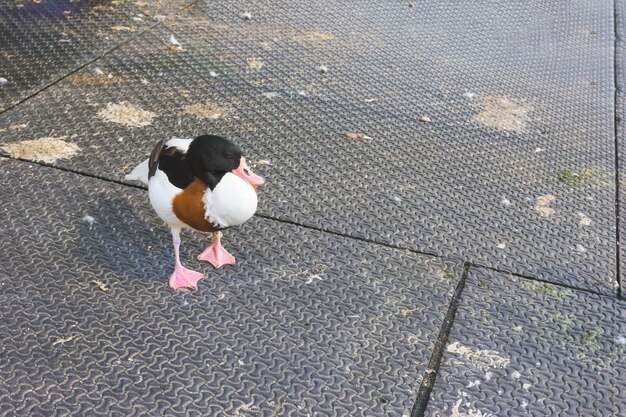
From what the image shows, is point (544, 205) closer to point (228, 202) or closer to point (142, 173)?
point (228, 202)

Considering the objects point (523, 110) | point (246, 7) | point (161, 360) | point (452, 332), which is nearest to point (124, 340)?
point (161, 360)

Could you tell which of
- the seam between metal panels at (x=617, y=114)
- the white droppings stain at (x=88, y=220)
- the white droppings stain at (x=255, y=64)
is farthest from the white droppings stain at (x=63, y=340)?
the white droppings stain at (x=255, y=64)

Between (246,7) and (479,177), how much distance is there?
238 centimetres

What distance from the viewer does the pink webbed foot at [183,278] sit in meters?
2.59

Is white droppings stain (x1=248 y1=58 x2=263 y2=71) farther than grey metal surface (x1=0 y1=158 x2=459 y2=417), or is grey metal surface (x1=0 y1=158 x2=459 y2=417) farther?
white droppings stain (x1=248 y1=58 x2=263 y2=71)

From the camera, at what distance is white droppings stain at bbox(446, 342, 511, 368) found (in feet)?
7.68

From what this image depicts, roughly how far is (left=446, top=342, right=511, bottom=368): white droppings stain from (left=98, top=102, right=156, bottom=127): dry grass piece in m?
1.93

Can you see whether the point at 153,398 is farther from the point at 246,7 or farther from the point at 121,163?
the point at 246,7

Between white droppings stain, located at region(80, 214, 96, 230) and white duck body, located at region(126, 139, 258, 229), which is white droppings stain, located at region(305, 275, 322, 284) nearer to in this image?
white duck body, located at region(126, 139, 258, 229)

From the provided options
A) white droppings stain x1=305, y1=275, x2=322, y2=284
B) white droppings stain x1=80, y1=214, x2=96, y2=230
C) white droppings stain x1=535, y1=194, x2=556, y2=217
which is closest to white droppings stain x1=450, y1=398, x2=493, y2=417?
white droppings stain x1=305, y1=275, x2=322, y2=284

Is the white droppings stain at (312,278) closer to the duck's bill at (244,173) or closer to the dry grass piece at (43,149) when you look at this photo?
the duck's bill at (244,173)

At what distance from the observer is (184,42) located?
14.6ft

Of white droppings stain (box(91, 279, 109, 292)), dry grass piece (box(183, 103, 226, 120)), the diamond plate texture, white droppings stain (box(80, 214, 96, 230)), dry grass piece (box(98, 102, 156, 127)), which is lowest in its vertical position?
dry grass piece (box(98, 102, 156, 127))

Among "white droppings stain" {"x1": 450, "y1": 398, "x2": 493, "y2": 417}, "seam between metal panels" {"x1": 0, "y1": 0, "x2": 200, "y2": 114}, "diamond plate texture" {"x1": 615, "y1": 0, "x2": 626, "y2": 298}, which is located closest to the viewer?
"white droppings stain" {"x1": 450, "y1": 398, "x2": 493, "y2": 417}
